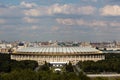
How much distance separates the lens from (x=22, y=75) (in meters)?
41.4

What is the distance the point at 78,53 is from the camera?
77.4 meters

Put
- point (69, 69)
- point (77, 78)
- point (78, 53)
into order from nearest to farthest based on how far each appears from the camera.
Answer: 1. point (77, 78)
2. point (69, 69)
3. point (78, 53)

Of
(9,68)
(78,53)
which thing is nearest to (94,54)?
(78,53)

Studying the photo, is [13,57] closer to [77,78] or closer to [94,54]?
[94,54]

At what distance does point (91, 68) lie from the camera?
193 ft

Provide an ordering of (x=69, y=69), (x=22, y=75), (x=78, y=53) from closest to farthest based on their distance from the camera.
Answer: (x=22, y=75) → (x=69, y=69) → (x=78, y=53)

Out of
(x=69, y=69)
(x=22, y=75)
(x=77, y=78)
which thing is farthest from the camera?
(x=69, y=69)

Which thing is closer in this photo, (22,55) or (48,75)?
(48,75)

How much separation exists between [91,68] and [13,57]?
27.5 meters

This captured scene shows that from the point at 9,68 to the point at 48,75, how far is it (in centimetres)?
1788

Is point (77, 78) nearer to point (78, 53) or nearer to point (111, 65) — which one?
point (111, 65)

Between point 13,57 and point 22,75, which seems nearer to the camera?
point 22,75

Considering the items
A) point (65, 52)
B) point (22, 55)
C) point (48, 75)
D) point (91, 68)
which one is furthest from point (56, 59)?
point (48, 75)

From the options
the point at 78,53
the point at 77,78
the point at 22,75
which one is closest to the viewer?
the point at 77,78
